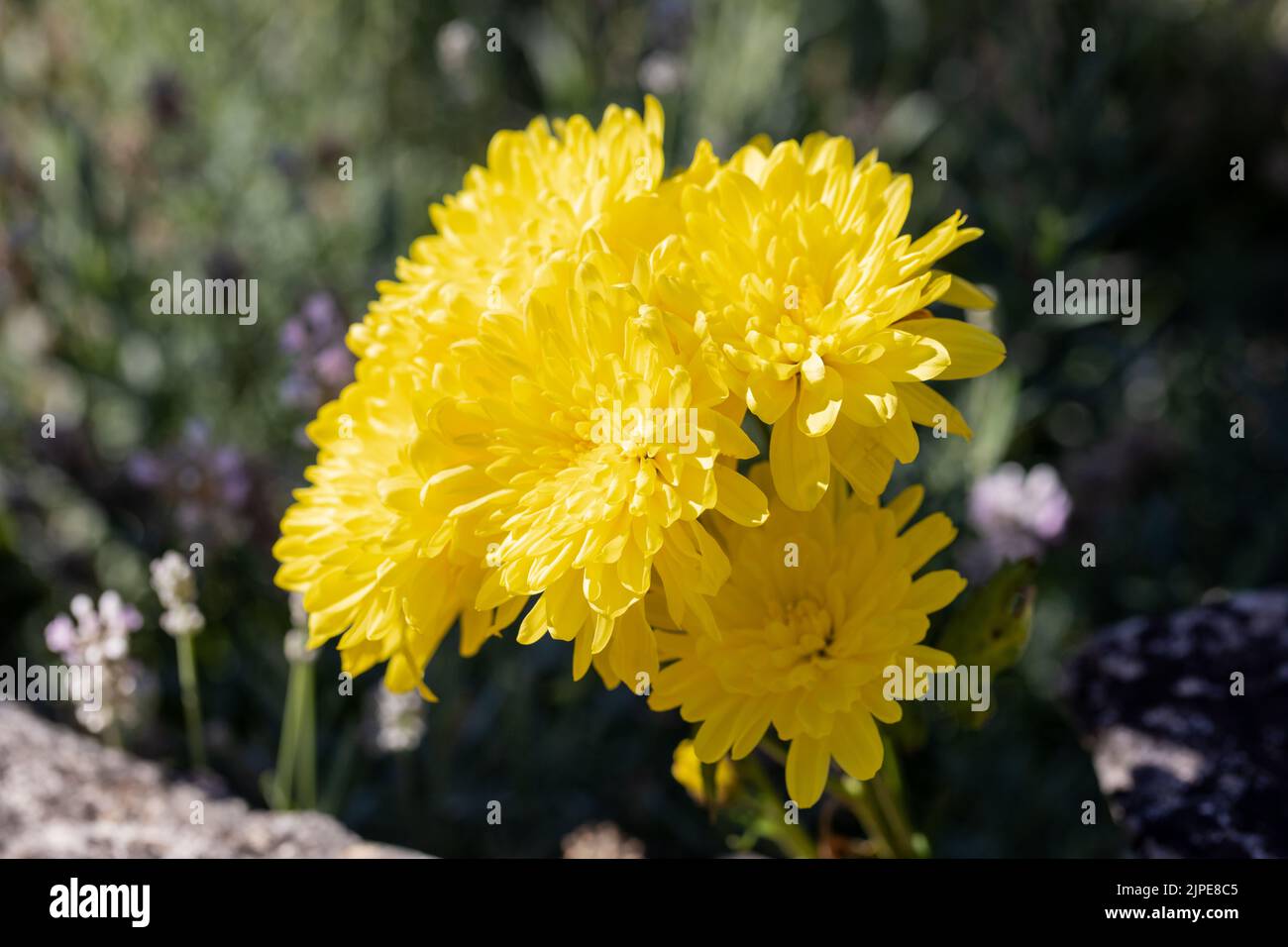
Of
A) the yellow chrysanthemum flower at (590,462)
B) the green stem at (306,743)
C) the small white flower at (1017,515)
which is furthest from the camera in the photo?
the small white flower at (1017,515)

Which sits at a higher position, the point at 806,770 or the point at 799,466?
the point at 799,466

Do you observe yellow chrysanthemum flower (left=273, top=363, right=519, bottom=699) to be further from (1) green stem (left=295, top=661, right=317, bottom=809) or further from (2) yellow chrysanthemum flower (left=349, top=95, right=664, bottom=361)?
(1) green stem (left=295, top=661, right=317, bottom=809)

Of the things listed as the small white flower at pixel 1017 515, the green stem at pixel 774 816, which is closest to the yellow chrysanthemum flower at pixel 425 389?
the green stem at pixel 774 816

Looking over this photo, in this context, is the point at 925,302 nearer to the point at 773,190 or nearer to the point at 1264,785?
the point at 773,190

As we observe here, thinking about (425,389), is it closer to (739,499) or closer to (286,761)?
(739,499)

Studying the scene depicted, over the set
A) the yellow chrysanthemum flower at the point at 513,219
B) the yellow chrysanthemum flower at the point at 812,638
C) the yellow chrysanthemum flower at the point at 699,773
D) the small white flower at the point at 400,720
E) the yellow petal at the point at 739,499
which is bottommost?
the yellow chrysanthemum flower at the point at 699,773

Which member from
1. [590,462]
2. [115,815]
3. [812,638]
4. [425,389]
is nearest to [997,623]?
[812,638]

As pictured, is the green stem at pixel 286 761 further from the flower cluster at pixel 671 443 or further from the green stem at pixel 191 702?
the flower cluster at pixel 671 443
